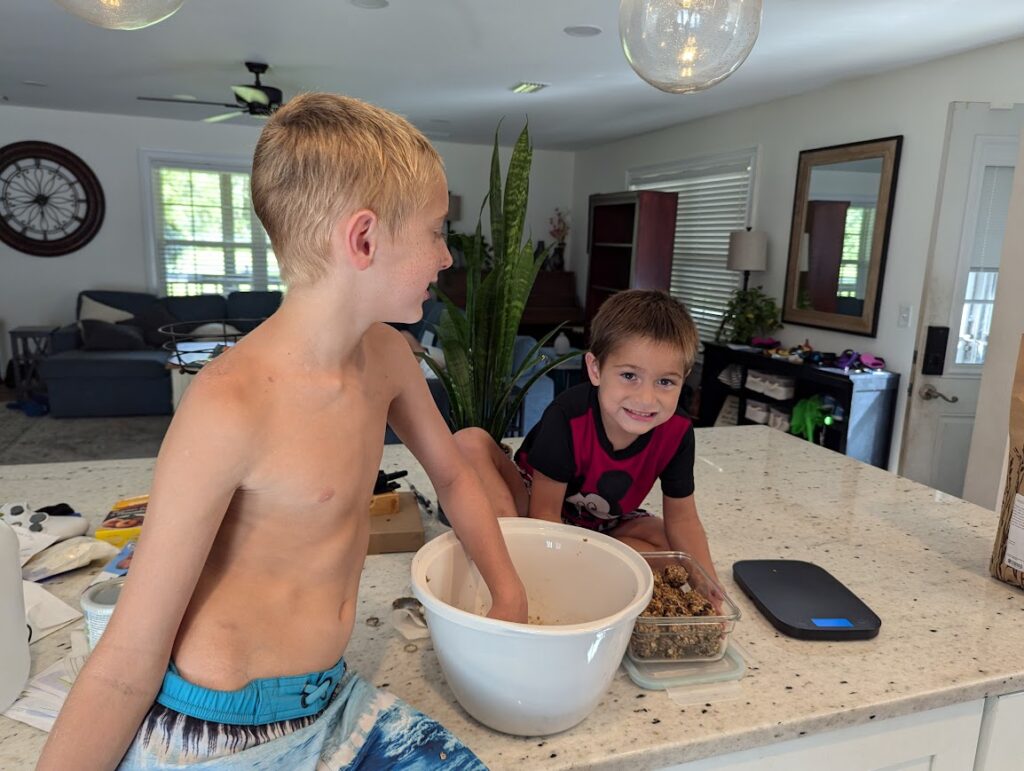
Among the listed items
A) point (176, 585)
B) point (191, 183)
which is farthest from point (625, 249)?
point (176, 585)

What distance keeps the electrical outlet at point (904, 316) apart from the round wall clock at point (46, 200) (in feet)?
21.2

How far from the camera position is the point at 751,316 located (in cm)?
437

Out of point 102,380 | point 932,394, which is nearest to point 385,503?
point 932,394

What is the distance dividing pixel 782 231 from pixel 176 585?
4.50 m

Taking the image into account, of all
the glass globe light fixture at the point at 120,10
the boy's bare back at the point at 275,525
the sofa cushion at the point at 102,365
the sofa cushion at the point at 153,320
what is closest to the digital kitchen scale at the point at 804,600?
the boy's bare back at the point at 275,525

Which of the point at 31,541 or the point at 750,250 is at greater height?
the point at 750,250

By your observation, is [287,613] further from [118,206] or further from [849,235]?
[118,206]

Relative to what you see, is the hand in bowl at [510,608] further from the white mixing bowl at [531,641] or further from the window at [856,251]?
the window at [856,251]

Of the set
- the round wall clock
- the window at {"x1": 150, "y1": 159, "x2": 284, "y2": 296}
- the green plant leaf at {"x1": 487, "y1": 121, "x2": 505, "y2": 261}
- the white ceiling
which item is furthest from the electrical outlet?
the round wall clock

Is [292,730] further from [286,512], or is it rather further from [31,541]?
→ [31,541]

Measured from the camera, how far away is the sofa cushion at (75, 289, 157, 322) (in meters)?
6.01

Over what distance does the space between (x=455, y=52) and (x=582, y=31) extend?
0.81 metres

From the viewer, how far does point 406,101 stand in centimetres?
509

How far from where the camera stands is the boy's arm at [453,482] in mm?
889
